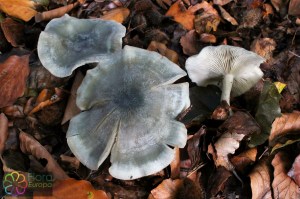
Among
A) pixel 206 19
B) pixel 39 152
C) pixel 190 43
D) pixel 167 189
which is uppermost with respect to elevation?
pixel 206 19

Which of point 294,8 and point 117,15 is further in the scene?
point 294,8

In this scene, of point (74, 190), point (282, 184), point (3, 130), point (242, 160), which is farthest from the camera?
point (3, 130)

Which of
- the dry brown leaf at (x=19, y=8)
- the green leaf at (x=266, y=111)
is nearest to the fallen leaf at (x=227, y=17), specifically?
the green leaf at (x=266, y=111)

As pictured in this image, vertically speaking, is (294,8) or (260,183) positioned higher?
(294,8)

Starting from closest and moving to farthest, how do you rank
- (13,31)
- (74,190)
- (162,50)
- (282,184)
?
1. (74,190)
2. (282,184)
3. (162,50)
4. (13,31)

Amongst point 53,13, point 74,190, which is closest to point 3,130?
point 74,190

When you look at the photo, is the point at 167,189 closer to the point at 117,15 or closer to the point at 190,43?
the point at 190,43

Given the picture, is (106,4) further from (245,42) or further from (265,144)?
(265,144)

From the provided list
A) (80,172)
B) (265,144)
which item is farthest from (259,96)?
(80,172)
